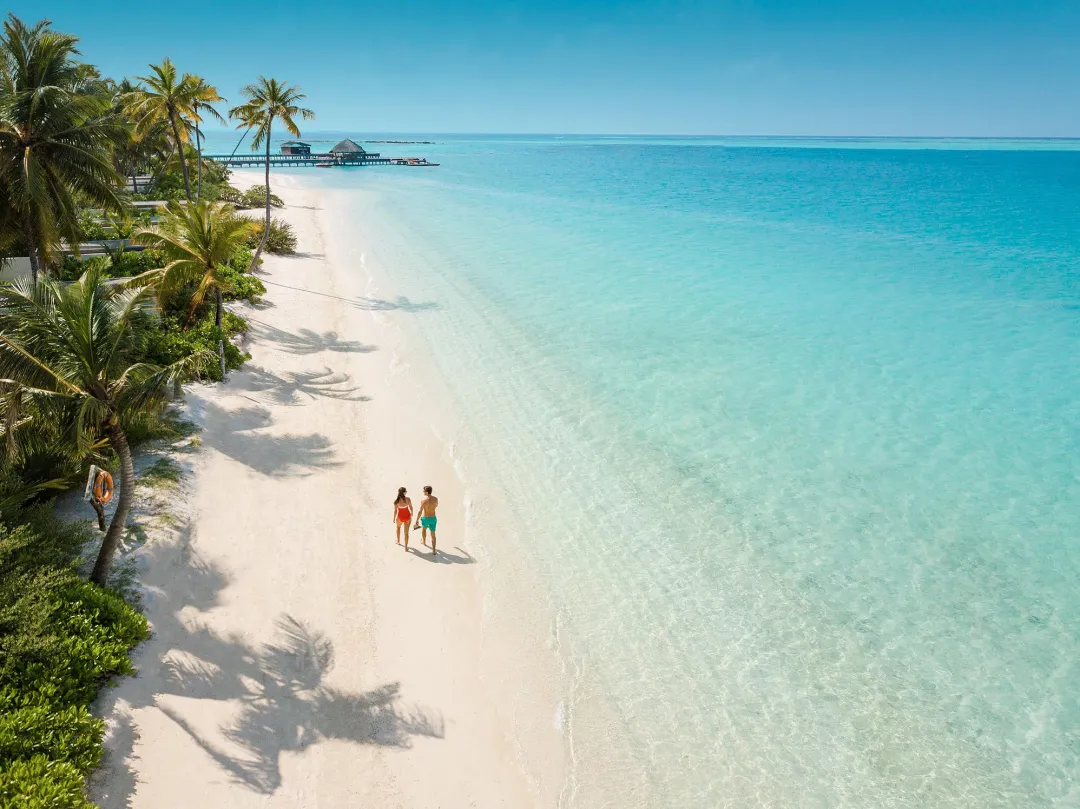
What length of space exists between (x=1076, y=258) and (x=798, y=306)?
2290cm

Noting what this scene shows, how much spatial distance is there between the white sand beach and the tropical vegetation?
2.01ft

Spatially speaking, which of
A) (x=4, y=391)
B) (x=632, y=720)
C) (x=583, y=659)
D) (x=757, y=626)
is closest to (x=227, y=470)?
(x=4, y=391)

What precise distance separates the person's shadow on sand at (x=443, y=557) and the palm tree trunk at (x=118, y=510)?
4.43m

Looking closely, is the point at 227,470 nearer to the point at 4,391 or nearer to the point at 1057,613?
the point at 4,391

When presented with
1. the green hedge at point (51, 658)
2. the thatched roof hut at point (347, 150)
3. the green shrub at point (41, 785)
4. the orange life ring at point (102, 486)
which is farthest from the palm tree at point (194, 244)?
the thatched roof hut at point (347, 150)

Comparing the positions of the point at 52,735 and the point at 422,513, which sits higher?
the point at 422,513

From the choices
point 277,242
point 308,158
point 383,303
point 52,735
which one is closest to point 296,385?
point 383,303

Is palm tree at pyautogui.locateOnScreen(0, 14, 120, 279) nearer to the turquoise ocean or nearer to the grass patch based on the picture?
the grass patch

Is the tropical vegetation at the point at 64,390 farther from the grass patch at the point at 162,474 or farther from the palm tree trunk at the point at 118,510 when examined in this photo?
the grass patch at the point at 162,474

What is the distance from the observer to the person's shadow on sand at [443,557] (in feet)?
36.4

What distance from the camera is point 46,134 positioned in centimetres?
1391

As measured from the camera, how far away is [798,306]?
26688mm

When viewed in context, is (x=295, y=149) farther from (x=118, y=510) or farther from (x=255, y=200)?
(x=118, y=510)

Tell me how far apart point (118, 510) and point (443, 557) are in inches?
196
